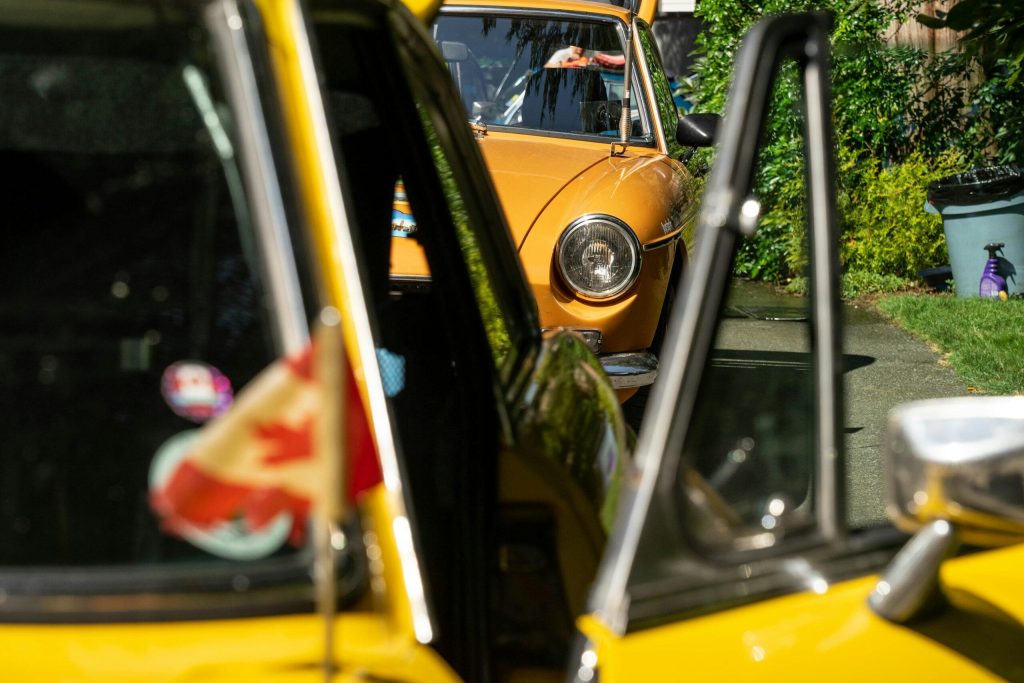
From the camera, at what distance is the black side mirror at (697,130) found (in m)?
5.68

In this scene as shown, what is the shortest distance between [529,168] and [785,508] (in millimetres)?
4375

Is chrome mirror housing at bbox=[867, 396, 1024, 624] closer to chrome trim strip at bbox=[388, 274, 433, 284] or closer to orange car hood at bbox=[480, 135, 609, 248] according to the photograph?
chrome trim strip at bbox=[388, 274, 433, 284]

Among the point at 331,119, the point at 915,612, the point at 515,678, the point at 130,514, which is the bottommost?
the point at 515,678

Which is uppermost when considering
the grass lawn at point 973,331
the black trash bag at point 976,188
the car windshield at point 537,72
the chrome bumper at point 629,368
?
the car windshield at point 537,72

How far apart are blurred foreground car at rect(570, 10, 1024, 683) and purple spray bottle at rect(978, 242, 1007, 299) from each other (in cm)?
799

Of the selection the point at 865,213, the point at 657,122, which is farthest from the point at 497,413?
the point at 657,122

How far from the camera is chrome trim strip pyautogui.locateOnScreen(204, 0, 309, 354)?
4.24ft

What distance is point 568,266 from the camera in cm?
532

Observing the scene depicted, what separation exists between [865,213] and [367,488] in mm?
4061

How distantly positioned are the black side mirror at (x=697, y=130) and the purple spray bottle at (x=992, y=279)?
3914 mm

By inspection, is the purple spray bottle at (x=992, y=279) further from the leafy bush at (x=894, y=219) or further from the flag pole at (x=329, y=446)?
the flag pole at (x=329, y=446)

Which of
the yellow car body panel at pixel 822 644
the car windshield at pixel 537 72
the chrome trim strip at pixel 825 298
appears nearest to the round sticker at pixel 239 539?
the yellow car body panel at pixel 822 644

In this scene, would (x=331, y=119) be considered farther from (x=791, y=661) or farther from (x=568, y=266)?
(x=568, y=266)

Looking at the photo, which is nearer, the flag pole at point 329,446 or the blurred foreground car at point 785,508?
the flag pole at point 329,446
